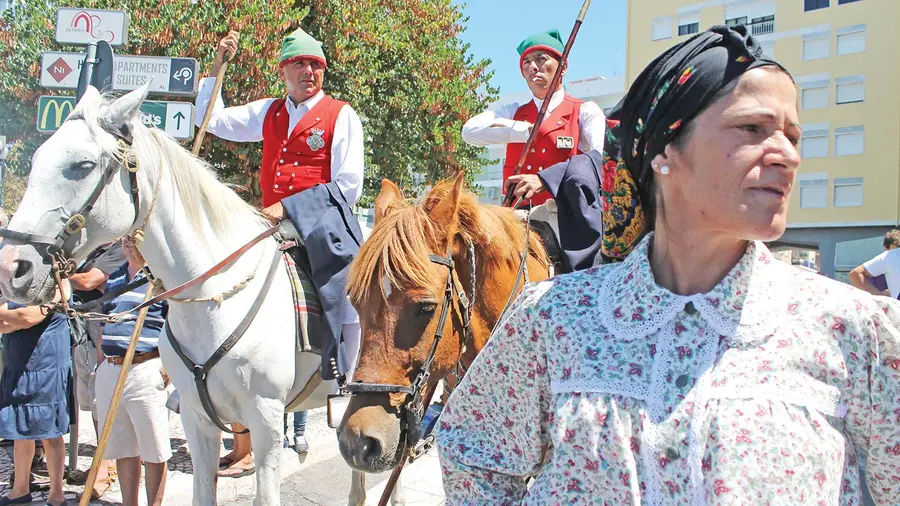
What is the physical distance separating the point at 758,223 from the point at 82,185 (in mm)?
2854

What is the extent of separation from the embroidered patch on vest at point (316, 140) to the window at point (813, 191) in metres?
29.3

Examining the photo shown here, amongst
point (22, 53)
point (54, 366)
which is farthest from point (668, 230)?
point (22, 53)

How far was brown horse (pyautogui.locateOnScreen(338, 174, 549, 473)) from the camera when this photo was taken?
2.32 meters

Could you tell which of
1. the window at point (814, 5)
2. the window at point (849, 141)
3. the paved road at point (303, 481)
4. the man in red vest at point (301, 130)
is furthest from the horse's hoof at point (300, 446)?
the window at point (814, 5)

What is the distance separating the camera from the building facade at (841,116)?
27422mm

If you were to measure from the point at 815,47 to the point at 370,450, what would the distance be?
1289 inches

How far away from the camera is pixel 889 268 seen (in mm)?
6121

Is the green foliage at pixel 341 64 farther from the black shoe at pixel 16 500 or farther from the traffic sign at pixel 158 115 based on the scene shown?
the black shoe at pixel 16 500

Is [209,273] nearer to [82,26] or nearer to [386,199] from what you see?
[386,199]

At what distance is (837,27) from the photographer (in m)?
28.5

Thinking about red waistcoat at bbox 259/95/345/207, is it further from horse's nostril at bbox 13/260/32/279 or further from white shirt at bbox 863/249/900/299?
white shirt at bbox 863/249/900/299

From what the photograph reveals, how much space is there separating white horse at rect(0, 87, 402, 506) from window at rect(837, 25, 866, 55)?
103ft

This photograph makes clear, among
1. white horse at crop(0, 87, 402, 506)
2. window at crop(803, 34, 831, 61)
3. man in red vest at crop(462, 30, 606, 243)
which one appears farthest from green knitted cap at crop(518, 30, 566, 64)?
window at crop(803, 34, 831, 61)

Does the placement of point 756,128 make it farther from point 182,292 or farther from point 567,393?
point 182,292
